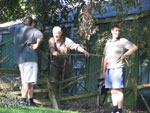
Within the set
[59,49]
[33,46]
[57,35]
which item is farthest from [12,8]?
[33,46]

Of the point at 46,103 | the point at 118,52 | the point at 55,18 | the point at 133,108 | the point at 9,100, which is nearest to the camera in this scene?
the point at 9,100

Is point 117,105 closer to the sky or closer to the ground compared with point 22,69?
closer to the ground

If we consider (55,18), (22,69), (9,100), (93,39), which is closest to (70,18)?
(55,18)

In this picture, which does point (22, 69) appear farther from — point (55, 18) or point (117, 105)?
point (55, 18)

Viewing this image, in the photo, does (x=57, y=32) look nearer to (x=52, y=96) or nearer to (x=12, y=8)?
(x=52, y=96)

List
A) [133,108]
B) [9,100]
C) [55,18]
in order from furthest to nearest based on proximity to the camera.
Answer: [55,18]
[133,108]
[9,100]

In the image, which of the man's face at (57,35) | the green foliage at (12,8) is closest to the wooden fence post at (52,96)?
the man's face at (57,35)

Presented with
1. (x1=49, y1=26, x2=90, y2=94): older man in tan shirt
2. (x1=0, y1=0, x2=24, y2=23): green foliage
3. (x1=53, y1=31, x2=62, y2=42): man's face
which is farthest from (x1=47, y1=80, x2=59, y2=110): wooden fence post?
(x1=0, y1=0, x2=24, y2=23): green foliage

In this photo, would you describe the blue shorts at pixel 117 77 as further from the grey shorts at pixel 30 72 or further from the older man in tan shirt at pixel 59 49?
the grey shorts at pixel 30 72

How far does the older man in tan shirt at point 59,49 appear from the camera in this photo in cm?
781

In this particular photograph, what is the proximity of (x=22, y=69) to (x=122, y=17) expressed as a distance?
323cm

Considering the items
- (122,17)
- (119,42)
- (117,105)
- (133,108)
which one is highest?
(122,17)

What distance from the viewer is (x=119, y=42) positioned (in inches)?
277

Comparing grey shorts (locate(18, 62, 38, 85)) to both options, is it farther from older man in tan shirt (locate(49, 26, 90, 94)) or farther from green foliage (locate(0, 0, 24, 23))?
green foliage (locate(0, 0, 24, 23))
